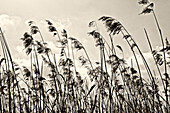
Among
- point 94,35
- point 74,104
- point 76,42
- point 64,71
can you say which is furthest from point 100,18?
point 64,71

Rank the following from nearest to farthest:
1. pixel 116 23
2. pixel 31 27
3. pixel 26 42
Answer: pixel 116 23, pixel 26 42, pixel 31 27

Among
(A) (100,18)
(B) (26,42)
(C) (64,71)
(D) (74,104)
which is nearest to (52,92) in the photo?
(C) (64,71)

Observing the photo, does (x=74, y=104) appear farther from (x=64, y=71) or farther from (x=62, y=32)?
(x=62, y=32)

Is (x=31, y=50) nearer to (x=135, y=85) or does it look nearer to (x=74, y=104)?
(x=74, y=104)

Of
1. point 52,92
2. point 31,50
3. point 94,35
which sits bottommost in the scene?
point 52,92

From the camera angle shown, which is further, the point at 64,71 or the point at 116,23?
the point at 64,71

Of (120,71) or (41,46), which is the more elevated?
(41,46)

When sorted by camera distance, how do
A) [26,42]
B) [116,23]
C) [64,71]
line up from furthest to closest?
1. [64,71]
2. [26,42]
3. [116,23]

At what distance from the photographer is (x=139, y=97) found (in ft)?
17.0

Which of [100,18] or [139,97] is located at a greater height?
[100,18]

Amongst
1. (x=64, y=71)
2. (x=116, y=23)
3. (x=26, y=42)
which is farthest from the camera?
(x=64, y=71)

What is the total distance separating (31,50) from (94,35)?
142 cm

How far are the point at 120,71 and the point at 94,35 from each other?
1.02 metres

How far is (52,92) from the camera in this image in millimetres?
5965
